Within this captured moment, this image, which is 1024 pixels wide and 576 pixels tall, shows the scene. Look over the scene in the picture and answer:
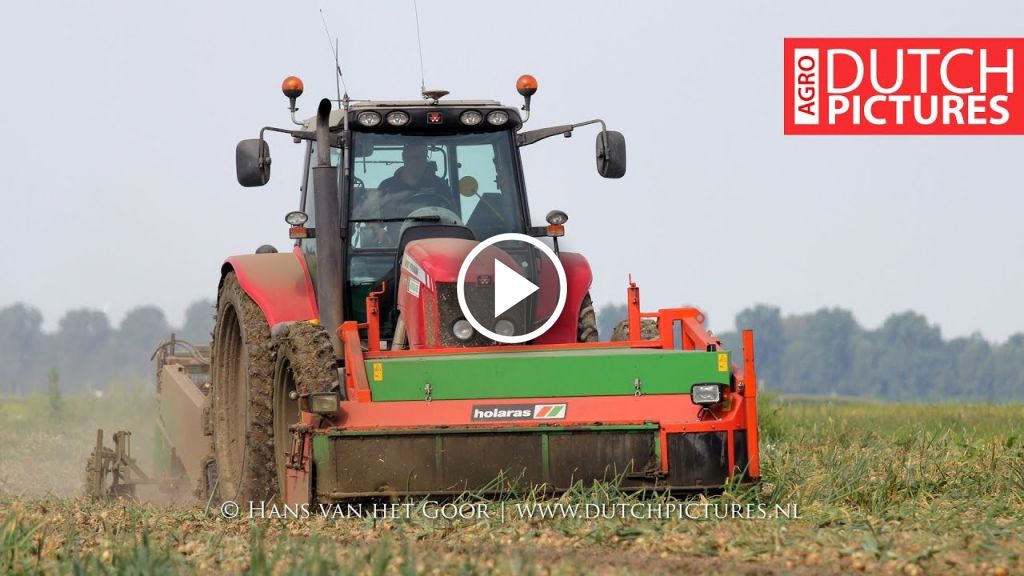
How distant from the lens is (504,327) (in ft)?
33.4

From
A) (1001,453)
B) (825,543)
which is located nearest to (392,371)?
(825,543)

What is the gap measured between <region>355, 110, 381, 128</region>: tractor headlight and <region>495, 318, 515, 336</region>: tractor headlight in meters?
1.69

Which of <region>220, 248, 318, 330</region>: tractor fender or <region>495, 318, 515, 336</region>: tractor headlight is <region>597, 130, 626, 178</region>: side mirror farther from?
<region>220, 248, 318, 330</region>: tractor fender

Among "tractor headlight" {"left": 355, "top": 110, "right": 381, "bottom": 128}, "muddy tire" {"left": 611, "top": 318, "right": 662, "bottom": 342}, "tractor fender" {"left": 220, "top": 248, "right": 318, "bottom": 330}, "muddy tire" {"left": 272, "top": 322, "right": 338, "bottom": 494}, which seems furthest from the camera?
"muddy tire" {"left": 611, "top": 318, "right": 662, "bottom": 342}

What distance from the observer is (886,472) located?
405 inches

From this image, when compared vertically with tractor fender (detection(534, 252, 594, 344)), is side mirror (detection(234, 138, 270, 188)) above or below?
above

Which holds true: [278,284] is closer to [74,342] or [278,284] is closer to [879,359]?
[74,342]

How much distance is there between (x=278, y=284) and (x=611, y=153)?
243cm

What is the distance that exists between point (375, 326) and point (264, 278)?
4.04 feet

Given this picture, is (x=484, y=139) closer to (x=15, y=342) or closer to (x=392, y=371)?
(x=392, y=371)

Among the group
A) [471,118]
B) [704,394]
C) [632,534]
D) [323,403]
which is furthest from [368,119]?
[632,534]

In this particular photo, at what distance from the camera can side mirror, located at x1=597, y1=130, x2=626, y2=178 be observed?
1073cm

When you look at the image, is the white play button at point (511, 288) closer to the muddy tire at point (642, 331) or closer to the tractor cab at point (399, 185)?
the tractor cab at point (399, 185)

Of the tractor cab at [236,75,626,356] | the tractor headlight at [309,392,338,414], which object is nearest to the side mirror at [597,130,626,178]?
the tractor cab at [236,75,626,356]
